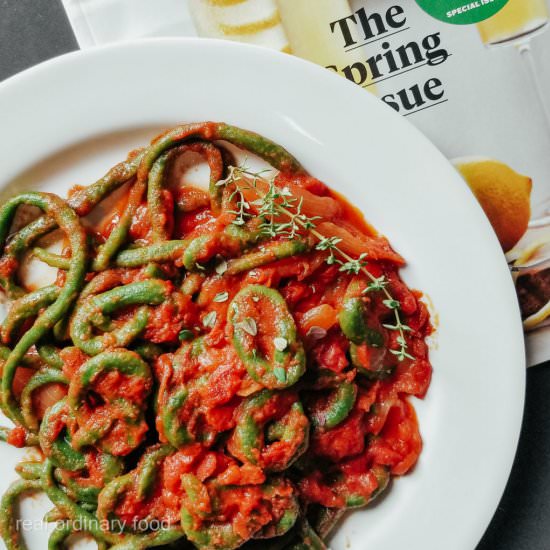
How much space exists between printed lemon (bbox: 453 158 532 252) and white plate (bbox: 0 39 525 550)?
1.25 feet

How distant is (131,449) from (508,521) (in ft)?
6.37

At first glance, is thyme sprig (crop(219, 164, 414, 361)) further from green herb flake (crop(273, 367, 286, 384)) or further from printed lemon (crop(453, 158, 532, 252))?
printed lemon (crop(453, 158, 532, 252))

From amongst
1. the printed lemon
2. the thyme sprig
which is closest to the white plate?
the thyme sprig

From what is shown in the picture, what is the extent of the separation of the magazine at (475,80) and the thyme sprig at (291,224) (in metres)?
0.80

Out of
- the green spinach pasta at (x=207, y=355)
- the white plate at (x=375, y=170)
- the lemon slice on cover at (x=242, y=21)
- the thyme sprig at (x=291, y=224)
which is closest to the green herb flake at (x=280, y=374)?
the green spinach pasta at (x=207, y=355)

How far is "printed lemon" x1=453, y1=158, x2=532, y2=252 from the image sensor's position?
296 cm

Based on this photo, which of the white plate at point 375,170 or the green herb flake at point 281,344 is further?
the white plate at point 375,170

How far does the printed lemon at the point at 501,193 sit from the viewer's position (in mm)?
2965

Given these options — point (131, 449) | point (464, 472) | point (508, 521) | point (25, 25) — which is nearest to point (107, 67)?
point (25, 25)

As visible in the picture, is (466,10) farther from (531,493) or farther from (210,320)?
(531,493)

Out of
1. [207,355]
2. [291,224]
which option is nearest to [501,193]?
[291,224]

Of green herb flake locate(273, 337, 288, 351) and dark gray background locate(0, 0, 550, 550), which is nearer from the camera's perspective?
green herb flake locate(273, 337, 288, 351)

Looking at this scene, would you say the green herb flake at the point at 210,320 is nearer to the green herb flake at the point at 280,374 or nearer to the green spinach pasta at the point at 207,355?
the green spinach pasta at the point at 207,355

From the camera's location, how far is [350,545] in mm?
2811
